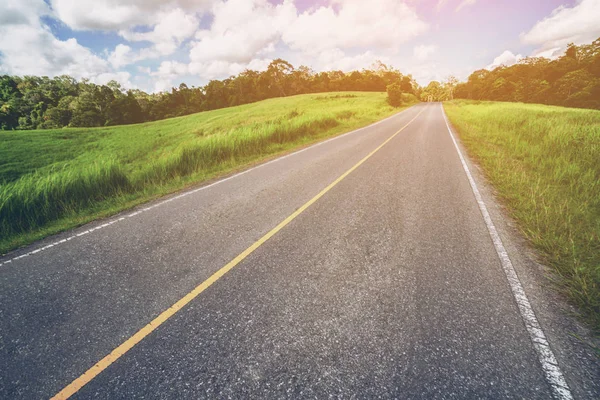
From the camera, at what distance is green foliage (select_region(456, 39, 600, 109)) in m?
49.5

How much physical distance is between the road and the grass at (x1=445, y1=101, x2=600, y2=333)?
0.33m

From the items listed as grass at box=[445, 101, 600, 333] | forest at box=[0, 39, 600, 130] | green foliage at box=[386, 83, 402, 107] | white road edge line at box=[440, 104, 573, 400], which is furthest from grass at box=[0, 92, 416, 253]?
forest at box=[0, 39, 600, 130]

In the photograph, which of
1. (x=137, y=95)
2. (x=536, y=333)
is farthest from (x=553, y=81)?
(x=137, y=95)

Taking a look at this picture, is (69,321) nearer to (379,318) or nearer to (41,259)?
(41,259)

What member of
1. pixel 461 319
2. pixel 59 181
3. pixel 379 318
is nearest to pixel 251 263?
pixel 379 318

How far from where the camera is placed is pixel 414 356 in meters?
2.17

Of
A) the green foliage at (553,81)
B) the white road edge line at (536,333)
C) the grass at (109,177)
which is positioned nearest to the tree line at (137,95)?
the green foliage at (553,81)

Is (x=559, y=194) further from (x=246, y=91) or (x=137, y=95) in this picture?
(x=137, y=95)

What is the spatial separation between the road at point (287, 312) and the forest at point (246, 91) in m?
49.7

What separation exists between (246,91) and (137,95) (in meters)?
34.1

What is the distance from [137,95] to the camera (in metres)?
80.3

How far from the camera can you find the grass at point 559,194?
3.07 meters

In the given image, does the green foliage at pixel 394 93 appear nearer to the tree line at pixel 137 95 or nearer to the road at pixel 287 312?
the tree line at pixel 137 95

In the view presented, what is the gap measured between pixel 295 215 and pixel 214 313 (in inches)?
→ 97.7
